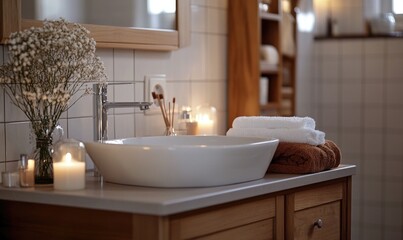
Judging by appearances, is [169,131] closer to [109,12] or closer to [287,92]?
[109,12]

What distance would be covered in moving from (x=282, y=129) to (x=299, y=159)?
141mm

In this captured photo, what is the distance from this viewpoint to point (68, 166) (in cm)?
175

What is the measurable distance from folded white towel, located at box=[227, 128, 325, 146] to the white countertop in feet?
0.68

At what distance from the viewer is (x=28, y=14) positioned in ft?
6.43

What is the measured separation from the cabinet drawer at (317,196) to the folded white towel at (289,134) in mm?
132

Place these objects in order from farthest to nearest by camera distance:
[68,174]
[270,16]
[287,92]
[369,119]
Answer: [369,119], [287,92], [270,16], [68,174]

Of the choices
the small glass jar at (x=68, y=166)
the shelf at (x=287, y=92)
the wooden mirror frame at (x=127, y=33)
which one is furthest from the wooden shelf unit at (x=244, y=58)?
the small glass jar at (x=68, y=166)

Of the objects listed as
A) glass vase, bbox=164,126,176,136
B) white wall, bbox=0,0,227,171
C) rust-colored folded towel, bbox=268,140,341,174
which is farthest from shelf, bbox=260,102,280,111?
rust-colored folded towel, bbox=268,140,341,174

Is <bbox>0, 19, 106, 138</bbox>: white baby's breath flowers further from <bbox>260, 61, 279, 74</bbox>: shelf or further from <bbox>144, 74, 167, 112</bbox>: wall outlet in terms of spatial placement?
<bbox>260, 61, 279, 74</bbox>: shelf

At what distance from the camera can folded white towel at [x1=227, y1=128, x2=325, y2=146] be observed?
2.10 m

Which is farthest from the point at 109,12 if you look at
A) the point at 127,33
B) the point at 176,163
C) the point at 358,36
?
the point at 358,36

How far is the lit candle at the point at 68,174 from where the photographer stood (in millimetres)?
1752

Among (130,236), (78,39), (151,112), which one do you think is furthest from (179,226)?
(151,112)

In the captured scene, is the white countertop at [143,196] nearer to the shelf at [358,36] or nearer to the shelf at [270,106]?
the shelf at [270,106]
